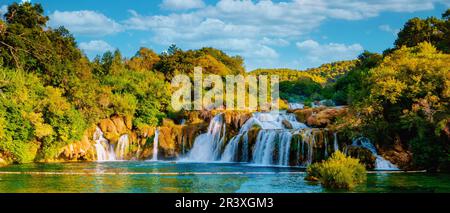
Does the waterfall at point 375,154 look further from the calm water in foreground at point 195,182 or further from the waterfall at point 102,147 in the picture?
the waterfall at point 102,147

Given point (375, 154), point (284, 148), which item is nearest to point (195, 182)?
point (284, 148)

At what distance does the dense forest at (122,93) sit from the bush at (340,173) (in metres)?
5.81

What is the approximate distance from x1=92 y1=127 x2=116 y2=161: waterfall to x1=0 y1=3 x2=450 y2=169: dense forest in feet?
3.33

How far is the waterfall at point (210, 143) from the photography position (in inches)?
1473

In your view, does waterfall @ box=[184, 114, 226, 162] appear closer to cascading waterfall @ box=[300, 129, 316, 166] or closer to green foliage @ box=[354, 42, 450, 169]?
cascading waterfall @ box=[300, 129, 316, 166]

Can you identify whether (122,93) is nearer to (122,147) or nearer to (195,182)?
(122,147)

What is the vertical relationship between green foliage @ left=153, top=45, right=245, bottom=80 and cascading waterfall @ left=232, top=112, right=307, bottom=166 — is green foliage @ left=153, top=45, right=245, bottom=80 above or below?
above

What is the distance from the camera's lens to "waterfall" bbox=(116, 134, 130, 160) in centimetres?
3897

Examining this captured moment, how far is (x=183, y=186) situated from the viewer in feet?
67.3

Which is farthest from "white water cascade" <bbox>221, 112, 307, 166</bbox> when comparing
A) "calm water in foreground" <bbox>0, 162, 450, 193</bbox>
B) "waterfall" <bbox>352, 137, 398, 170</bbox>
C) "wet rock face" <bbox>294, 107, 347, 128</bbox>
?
"calm water in foreground" <bbox>0, 162, 450, 193</bbox>

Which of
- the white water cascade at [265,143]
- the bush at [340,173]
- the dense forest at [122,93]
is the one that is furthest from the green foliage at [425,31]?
the bush at [340,173]
